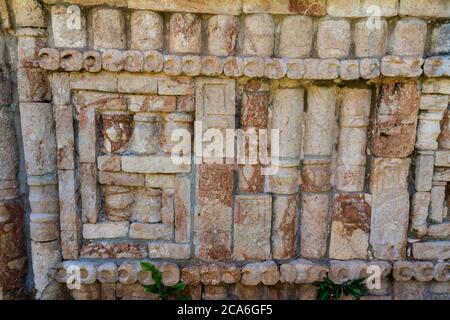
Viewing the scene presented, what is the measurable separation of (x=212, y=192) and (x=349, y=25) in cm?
183

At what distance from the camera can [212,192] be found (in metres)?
3.37

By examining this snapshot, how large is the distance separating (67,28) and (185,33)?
3.17ft

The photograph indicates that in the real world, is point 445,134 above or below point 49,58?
below

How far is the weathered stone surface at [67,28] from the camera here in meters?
3.11

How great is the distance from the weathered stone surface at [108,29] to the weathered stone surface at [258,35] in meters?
1.03

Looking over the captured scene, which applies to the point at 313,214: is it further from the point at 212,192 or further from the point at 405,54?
the point at 405,54

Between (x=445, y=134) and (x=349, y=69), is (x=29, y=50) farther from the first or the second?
(x=445, y=134)

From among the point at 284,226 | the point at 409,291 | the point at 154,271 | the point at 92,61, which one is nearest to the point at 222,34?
the point at 92,61

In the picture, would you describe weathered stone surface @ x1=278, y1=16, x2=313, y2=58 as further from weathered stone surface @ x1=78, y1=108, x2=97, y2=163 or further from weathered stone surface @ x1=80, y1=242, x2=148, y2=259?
weathered stone surface @ x1=80, y1=242, x2=148, y2=259

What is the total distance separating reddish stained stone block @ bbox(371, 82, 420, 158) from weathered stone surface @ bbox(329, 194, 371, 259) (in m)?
0.47

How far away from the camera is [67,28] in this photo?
10.3ft

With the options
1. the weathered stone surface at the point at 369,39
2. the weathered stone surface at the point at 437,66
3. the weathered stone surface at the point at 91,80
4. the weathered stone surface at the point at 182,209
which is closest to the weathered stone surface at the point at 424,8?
the weathered stone surface at the point at 369,39

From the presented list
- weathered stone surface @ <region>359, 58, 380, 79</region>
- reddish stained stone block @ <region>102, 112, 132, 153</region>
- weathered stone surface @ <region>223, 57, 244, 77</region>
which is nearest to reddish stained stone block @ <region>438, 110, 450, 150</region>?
weathered stone surface @ <region>359, 58, 380, 79</region>

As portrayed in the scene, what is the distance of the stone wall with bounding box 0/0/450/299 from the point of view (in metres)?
3.15
